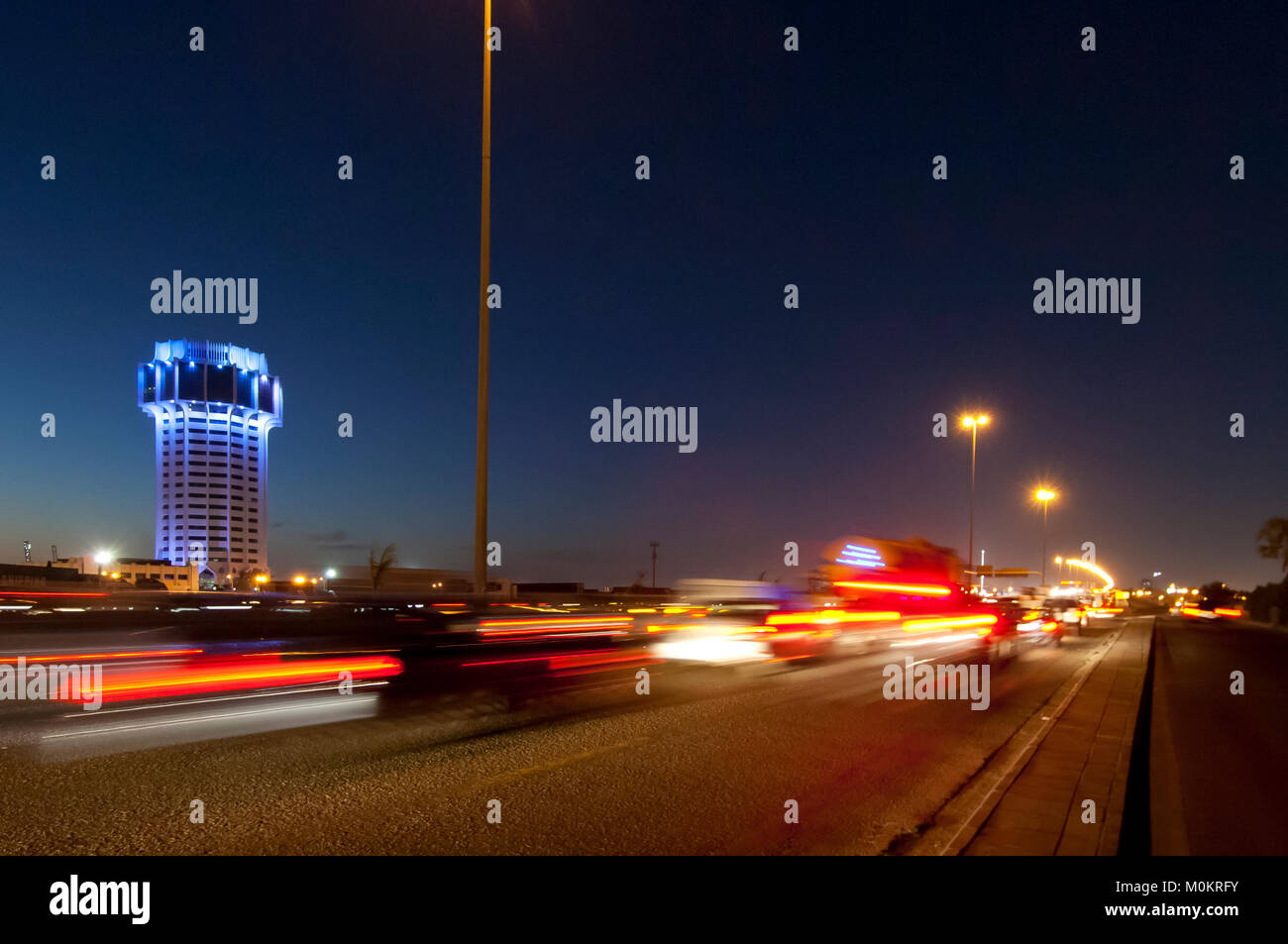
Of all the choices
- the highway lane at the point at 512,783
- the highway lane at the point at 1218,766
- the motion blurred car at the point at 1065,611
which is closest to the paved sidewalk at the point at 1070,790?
the highway lane at the point at 1218,766

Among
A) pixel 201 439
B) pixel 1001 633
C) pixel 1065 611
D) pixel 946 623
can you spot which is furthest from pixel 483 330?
pixel 201 439

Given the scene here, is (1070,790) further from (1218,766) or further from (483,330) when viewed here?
(483,330)

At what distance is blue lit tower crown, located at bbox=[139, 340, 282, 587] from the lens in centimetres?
17300

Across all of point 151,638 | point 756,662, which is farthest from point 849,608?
point 151,638

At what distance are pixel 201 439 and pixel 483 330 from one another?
187587 mm

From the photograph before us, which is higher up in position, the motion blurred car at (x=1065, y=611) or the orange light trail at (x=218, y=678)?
the orange light trail at (x=218, y=678)

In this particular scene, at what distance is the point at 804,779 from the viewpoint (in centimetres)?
765

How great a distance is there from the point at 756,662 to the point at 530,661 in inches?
228

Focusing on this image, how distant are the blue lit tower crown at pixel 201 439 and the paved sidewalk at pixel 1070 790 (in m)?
182

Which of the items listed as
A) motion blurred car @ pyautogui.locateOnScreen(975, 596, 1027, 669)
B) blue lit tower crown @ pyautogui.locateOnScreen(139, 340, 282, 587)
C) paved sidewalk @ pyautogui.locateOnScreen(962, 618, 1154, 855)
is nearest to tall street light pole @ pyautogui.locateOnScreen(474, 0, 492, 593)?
paved sidewalk @ pyautogui.locateOnScreen(962, 618, 1154, 855)

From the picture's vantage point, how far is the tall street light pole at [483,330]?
42.3 feet

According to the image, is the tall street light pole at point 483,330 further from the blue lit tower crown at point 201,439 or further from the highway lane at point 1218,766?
the blue lit tower crown at point 201,439

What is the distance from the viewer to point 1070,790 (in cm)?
727
